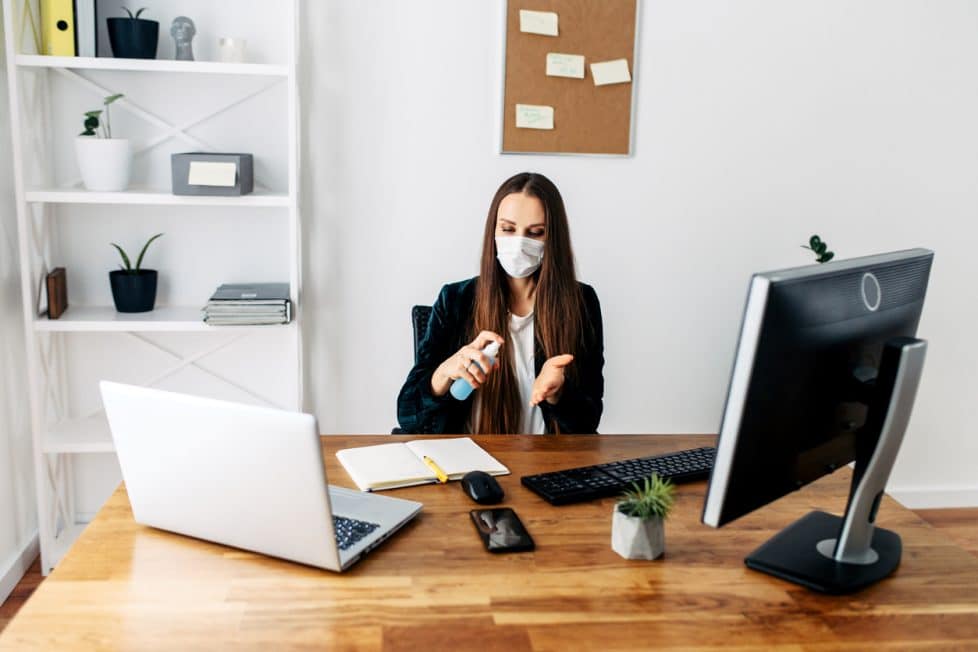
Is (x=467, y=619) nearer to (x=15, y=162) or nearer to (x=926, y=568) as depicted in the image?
(x=926, y=568)

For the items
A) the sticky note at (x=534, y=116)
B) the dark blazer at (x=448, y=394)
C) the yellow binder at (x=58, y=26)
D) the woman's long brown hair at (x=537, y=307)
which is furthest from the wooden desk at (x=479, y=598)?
the sticky note at (x=534, y=116)

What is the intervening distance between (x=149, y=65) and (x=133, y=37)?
0.11 m

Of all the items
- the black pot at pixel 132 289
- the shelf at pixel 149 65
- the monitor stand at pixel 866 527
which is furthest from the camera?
the black pot at pixel 132 289

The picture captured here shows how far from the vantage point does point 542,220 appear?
7.19 feet

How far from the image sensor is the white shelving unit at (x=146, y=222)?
8.43 ft

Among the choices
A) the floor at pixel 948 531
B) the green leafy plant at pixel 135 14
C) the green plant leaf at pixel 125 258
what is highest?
the green leafy plant at pixel 135 14

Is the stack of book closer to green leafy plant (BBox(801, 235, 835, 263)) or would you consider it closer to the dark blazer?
the dark blazer

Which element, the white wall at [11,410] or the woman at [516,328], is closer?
the woman at [516,328]

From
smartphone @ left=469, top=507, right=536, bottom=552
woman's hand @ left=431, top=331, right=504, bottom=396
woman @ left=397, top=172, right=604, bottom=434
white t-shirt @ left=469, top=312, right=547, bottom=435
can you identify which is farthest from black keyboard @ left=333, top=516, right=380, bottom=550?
white t-shirt @ left=469, top=312, right=547, bottom=435

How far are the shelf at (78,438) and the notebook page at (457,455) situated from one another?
4.26 feet

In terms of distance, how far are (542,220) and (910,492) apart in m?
2.09

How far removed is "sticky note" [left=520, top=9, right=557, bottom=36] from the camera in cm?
286

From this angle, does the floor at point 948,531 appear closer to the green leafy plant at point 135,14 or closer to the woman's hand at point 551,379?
the woman's hand at point 551,379

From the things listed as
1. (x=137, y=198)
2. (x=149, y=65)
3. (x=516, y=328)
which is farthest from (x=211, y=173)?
(x=516, y=328)
